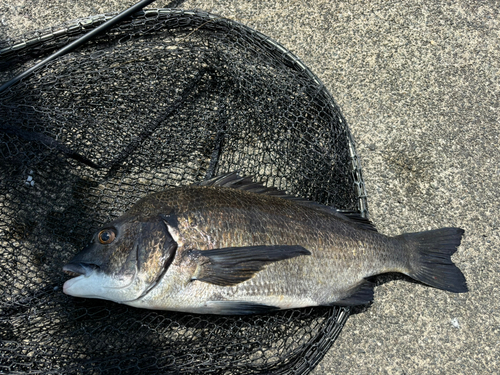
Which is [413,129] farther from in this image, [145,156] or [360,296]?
[145,156]

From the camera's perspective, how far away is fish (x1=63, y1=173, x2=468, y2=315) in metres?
2.03

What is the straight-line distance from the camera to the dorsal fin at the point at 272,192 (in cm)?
237

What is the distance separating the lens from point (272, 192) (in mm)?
2398

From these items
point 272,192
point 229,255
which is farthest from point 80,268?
point 272,192

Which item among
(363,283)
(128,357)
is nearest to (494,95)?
(363,283)

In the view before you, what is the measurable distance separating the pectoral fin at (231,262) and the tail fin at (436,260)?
1015 mm

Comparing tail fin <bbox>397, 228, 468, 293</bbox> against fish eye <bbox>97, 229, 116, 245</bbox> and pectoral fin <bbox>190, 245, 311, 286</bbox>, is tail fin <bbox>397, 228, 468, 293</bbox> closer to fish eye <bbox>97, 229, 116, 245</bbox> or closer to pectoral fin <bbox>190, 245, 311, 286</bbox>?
pectoral fin <bbox>190, 245, 311, 286</bbox>

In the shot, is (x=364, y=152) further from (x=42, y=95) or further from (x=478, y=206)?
(x=42, y=95)

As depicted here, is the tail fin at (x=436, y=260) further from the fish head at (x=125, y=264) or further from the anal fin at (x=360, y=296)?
the fish head at (x=125, y=264)

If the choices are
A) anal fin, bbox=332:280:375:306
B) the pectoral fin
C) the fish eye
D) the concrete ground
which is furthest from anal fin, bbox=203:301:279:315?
the concrete ground

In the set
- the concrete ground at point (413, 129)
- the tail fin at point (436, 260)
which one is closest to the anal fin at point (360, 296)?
the tail fin at point (436, 260)

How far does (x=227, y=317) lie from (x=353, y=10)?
9.06 ft

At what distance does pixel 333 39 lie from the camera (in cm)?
315

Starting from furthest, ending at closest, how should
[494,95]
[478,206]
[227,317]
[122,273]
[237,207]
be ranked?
[494,95]
[478,206]
[227,317]
[237,207]
[122,273]
